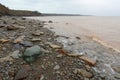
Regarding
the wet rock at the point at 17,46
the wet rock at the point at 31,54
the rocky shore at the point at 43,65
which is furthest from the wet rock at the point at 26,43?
the wet rock at the point at 31,54

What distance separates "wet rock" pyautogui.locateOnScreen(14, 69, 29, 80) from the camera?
19.8 ft

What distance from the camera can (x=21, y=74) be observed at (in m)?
6.14

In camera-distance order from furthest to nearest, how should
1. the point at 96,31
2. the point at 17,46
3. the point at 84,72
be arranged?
the point at 96,31
the point at 17,46
the point at 84,72

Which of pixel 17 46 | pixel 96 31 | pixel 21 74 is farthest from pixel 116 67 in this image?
pixel 96 31

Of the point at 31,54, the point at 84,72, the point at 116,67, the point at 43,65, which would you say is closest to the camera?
the point at 84,72

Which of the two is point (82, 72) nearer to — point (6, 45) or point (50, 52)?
point (50, 52)

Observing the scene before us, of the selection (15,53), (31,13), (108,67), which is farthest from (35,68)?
(31,13)

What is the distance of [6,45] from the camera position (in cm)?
805

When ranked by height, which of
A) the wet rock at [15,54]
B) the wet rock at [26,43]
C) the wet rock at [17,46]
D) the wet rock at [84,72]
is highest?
the wet rock at [26,43]

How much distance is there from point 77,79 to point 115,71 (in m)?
1.74

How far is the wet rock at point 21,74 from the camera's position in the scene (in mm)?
6023

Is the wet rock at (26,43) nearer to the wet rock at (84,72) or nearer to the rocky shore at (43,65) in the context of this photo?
the rocky shore at (43,65)

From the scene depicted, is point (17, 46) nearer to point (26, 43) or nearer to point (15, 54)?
point (26, 43)

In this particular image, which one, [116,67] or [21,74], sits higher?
[21,74]
